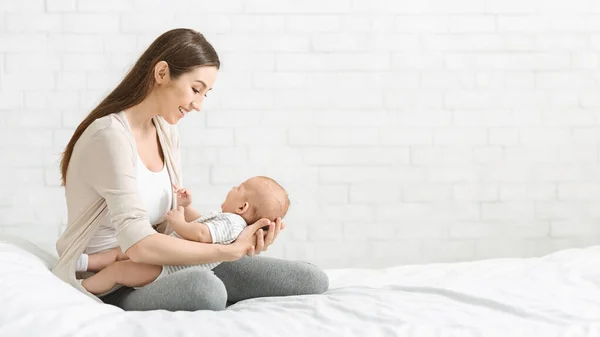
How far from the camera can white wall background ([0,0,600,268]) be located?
134 inches

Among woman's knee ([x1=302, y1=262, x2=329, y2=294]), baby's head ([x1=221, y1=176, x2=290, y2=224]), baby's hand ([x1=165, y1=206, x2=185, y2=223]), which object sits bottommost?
woman's knee ([x1=302, y1=262, x2=329, y2=294])

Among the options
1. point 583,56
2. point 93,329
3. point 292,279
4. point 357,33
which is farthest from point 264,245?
point 583,56

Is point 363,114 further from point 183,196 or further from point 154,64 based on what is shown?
point 154,64

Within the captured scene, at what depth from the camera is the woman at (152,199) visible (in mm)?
2029

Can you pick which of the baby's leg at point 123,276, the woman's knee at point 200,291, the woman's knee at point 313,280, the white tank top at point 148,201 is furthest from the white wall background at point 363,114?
the woman's knee at point 200,291

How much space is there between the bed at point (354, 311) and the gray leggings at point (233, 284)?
0.22 feet

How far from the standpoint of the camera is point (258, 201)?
7.32ft

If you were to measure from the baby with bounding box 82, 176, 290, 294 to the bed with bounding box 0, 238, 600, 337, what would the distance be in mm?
165

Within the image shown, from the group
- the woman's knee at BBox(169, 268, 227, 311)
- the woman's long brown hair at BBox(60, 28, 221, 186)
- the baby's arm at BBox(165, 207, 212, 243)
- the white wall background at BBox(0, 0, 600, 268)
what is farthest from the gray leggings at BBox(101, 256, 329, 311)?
the white wall background at BBox(0, 0, 600, 268)

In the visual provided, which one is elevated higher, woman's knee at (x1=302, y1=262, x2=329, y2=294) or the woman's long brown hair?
the woman's long brown hair

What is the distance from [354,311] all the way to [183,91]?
2.64ft

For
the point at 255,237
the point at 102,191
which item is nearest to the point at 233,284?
the point at 255,237

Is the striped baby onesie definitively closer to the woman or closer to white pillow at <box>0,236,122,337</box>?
the woman

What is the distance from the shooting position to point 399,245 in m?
3.60
